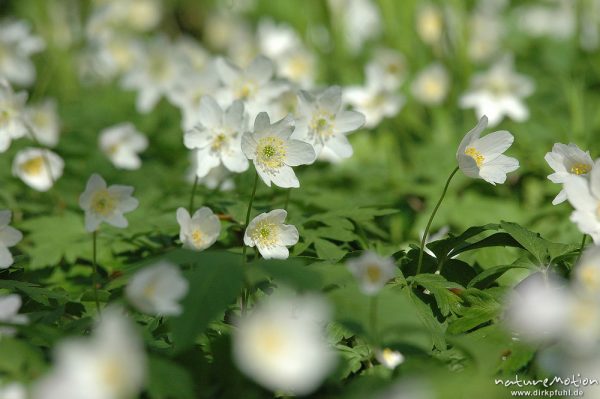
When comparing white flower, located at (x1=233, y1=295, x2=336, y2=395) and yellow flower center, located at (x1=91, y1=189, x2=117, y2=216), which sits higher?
white flower, located at (x1=233, y1=295, x2=336, y2=395)

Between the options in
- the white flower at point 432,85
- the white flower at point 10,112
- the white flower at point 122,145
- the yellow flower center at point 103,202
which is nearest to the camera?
the yellow flower center at point 103,202

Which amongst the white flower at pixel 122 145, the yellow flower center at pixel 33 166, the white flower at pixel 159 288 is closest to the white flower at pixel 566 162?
the white flower at pixel 159 288

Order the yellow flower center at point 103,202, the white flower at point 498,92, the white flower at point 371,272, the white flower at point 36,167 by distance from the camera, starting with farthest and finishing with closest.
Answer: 1. the white flower at point 498,92
2. the white flower at point 36,167
3. the yellow flower center at point 103,202
4. the white flower at point 371,272

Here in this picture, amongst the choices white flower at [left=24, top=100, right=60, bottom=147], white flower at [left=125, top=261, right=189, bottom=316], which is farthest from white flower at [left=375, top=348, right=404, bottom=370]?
white flower at [left=24, top=100, right=60, bottom=147]

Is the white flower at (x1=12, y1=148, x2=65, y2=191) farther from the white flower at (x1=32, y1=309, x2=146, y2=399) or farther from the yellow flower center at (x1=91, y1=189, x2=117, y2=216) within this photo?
the white flower at (x1=32, y1=309, x2=146, y2=399)

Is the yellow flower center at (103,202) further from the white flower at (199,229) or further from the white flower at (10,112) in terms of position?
the white flower at (10,112)

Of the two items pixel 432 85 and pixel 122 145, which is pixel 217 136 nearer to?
pixel 122 145

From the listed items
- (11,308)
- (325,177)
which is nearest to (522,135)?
(325,177)
